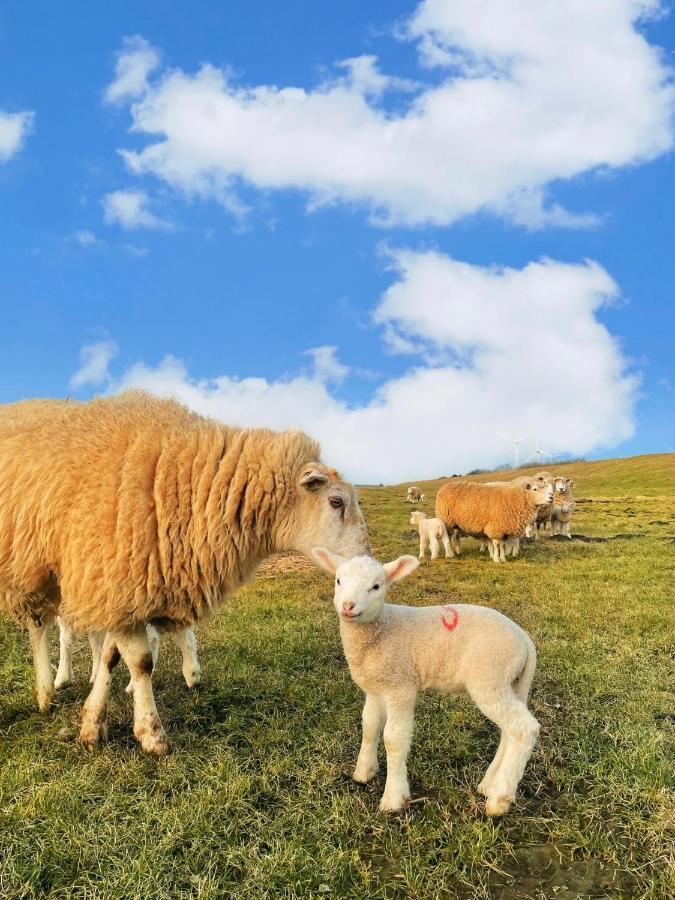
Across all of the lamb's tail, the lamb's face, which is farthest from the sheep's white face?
the lamb's face

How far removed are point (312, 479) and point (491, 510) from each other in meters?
13.3

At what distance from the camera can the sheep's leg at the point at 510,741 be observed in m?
4.32

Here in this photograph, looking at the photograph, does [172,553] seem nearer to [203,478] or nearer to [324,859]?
[203,478]

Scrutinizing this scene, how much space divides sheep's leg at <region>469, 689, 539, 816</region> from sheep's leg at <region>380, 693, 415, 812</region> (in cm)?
55

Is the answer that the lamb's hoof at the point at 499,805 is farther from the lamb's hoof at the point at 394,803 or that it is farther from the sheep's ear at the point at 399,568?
the sheep's ear at the point at 399,568

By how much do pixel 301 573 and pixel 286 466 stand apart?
32.9 feet

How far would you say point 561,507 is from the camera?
22.9 m

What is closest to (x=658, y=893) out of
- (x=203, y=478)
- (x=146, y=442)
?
(x=203, y=478)

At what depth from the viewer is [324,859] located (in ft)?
12.6

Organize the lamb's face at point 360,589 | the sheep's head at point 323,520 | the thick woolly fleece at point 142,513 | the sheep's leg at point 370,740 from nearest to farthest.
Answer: the lamb's face at point 360,589, the sheep's leg at point 370,740, the thick woolly fleece at point 142,513, the sheep's head at point 323,520

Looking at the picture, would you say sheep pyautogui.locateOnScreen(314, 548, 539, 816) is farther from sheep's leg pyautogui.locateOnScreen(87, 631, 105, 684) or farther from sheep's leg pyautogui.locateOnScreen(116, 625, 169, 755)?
sheep's leg pyautogui.locateOnScreen(87, 631, 105, 684)

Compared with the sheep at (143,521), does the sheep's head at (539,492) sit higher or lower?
lower

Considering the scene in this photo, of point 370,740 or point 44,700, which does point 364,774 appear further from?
point 44,700

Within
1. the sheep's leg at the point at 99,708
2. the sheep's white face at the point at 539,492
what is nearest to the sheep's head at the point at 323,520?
the sheep's leg at the point at 99,708
